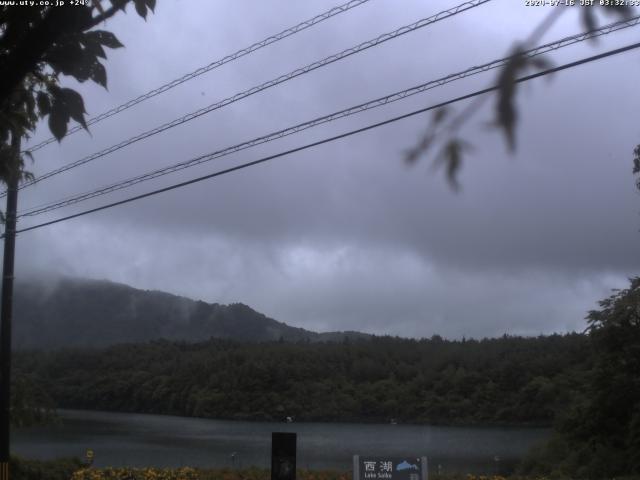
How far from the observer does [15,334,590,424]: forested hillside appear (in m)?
24.6

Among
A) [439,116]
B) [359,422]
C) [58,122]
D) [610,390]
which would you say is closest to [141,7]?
[58,122]

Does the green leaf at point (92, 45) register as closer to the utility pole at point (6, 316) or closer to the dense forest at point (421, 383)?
the utility pole at point (6, 316)

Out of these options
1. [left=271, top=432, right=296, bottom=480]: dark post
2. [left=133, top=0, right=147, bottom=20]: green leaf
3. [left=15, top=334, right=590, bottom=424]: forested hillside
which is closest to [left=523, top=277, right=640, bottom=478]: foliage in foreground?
[left=15, top=334, right=590, bottom=424]: forested hillside

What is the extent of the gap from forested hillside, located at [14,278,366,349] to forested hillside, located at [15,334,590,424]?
9.48 meters

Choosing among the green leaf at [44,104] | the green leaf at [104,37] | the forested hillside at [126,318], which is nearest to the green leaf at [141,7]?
the green leaf at [104,37]

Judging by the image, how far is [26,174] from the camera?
7508 millimetres

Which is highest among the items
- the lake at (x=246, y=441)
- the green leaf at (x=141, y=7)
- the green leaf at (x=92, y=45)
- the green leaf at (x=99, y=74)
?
the green leaf at (x=141, y=7)

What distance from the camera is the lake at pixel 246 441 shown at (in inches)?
882

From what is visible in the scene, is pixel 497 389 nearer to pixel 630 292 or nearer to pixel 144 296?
pixel 630 292

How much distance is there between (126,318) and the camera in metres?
63.7

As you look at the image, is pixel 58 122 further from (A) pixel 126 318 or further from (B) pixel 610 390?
(A) pixel 126 318

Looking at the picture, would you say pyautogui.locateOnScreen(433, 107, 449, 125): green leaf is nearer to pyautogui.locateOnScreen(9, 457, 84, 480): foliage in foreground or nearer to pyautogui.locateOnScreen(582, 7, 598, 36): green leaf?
pyautogui.locateOnScreen(582, 7, 598, 36): green leaf

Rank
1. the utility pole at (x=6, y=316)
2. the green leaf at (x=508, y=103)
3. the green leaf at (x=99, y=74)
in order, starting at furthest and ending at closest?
the utility pole at (x=6, y=316), the green leaf at (x=99, y=74), the green leaf at (x=508, y=103)

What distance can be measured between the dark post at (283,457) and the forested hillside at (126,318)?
85.0ft
